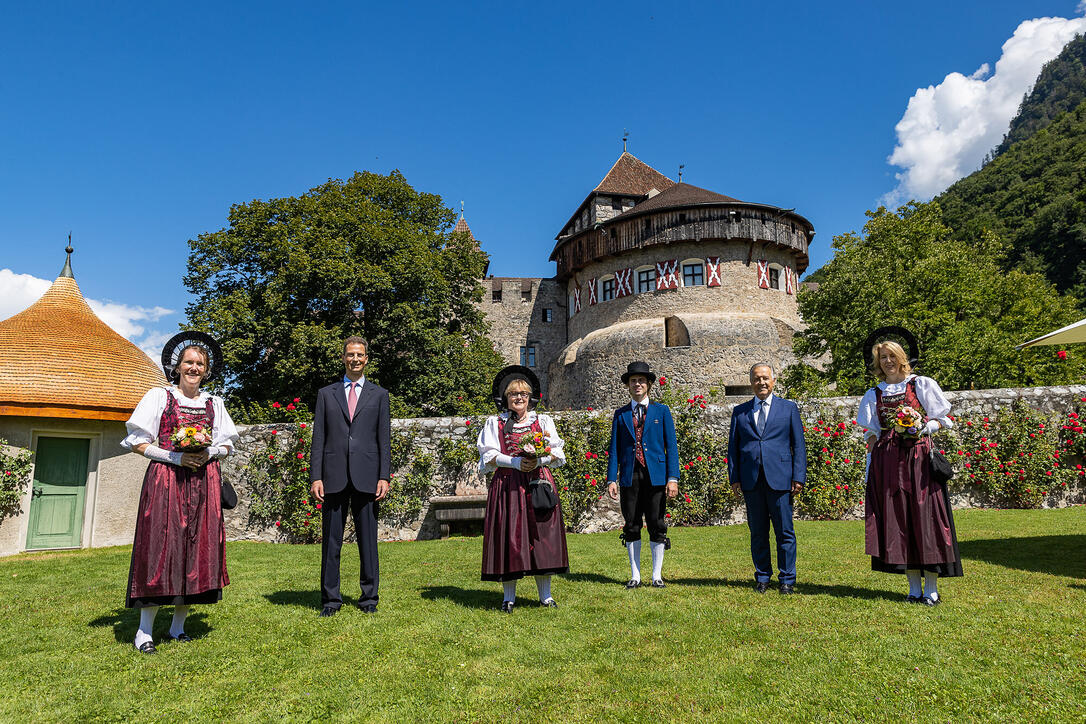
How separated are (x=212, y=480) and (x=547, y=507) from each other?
A: 2.51m

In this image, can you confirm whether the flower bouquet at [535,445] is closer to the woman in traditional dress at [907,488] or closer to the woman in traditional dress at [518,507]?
the woman in traditional dress at [518,507]

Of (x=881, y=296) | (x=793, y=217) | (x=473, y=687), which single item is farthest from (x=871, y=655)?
(x=793, y=217)

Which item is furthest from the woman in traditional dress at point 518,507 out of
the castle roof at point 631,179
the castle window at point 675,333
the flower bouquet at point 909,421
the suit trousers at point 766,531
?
the castle roof at point 631,179

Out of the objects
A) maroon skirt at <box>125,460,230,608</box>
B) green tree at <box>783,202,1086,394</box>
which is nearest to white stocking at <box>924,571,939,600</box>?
maroon skirt at <box>125,460,230,608</box>

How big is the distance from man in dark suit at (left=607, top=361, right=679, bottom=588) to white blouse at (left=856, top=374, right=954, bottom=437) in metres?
1.66

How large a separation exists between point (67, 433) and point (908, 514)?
13.1 metres

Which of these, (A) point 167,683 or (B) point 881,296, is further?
(B) point 881,296

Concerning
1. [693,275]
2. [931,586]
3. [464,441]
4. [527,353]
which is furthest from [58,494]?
[527,353]

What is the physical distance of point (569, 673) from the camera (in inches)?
137

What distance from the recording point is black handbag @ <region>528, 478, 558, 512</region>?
5.07 meters

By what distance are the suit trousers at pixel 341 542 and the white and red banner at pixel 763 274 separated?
27222 millimetres

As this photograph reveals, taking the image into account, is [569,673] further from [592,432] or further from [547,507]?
[592,432]

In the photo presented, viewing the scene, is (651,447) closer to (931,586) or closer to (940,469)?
(940,469)

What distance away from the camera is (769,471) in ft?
18.2
